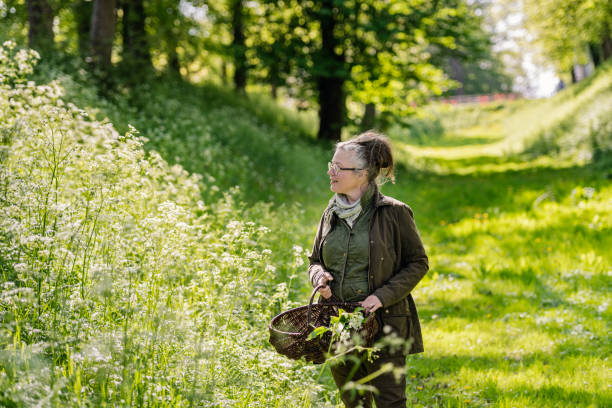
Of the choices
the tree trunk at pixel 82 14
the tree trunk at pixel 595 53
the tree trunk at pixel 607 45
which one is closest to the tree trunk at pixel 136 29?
the tree trunk at pixel 82 14

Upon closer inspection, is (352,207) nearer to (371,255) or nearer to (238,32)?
(371,255)

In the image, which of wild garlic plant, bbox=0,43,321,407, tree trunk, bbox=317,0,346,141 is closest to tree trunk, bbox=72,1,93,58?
tree trunk, bbox=317,0,346,141

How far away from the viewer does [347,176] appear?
3.67 meters

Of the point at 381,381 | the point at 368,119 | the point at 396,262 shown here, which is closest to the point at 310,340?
the point at 381,381

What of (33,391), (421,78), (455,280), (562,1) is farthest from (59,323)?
(562,1)

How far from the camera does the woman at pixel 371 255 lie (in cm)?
350

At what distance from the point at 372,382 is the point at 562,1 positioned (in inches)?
935

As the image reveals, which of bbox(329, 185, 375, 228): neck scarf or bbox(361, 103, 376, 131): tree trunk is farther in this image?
bbox(361, 103, 376, 131): tree trunk

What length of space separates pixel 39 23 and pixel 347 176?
11.2m

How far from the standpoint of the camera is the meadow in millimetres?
3119

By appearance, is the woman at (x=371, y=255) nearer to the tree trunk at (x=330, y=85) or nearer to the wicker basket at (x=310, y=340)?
the wicker basket at (x=310, y=340)

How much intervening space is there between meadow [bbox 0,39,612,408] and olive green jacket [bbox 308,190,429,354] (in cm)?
70

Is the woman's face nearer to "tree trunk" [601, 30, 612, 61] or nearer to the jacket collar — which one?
the jacket collar

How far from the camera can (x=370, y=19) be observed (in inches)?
667
